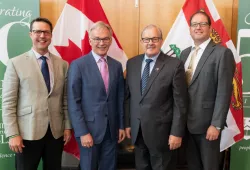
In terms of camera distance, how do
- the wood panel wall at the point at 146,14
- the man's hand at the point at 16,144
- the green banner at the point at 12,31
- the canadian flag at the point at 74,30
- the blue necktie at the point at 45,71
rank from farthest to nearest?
1. the wood panel wall at the point at 146,14
2. the canadian flag at the point at 74,30
3. the green banner at the point at 12,31
4. the blue necktie at the point at 45,71
5. the man's hand at the point at 16,144

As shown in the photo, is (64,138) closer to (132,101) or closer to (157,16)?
(132,101)

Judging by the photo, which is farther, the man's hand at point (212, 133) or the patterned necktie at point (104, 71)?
the patterned necktie at point (104, 71)

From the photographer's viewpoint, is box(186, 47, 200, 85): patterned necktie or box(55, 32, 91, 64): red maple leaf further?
box(55, 32, 91, 64): red maple leaf

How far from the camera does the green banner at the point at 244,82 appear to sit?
2600mm

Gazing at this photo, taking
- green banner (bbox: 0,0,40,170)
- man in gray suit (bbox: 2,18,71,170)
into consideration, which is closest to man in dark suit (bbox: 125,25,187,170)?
man in gray suit (bbox: 2,18,71,170)

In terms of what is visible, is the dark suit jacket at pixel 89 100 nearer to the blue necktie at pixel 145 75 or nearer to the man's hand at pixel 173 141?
Result: the blue necktie at pixel 145 75

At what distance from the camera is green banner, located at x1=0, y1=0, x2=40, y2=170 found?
246 cm

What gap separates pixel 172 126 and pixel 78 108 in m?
0.74

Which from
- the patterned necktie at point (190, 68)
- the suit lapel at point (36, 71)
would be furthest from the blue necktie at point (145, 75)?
the suit lapel at point (36, 71)

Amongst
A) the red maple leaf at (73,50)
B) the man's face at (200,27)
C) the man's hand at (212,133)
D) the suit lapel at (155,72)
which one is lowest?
the man's hand at (212,133)

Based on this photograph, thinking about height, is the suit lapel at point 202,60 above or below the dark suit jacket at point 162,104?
above

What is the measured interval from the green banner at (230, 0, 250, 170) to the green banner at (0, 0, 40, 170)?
6.98ft

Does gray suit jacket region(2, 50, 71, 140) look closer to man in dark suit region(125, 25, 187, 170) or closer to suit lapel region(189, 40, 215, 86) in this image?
man in dark suit region(125, 25, 187, 170)

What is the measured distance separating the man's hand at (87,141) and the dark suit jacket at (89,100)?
3cm
